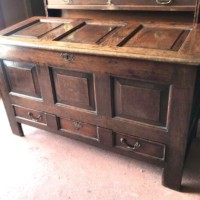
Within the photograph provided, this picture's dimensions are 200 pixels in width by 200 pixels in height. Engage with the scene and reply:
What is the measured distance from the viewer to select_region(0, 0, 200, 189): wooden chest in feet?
3.43

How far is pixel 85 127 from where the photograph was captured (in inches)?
55.4

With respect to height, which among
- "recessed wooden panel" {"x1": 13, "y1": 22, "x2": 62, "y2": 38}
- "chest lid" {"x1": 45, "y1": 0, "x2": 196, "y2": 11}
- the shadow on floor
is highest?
"chest lid" {"x1": 45, "y1": 0, "x2": 196, "y2": 11}

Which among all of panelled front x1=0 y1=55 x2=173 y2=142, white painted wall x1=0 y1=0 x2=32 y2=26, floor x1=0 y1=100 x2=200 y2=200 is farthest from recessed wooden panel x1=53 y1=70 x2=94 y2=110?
white painted wall x1=0 y1=0 x2=32 y2=26

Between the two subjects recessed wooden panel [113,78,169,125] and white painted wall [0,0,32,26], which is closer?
recessed wooden panel [113,78,169,125]

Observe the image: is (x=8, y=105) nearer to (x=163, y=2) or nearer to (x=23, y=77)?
(x=23, y=77)

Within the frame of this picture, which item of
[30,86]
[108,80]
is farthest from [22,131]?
[108,80]

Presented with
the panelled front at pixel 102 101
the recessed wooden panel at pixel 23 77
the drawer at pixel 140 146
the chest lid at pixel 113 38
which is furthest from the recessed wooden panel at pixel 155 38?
the recessed wooden panel at pixel 23 77

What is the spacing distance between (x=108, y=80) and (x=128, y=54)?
0.58 ft

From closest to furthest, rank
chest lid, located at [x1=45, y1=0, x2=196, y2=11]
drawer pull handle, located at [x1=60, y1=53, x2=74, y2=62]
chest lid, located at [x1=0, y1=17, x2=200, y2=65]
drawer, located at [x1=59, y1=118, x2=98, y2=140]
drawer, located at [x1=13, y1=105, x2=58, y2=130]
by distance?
chest lid, located at [x1=0, y1=17, x2=200, y2=65] → drawer pull handle, located at [x1=60, y1=53, x2=74, y2=62] → chest lid, located at [x1=45, y1=0, x2=196, y2=11] → drawer, located at [x1=59, y1=118, x2=98, y2=140] → drawer, located at [x1=13, y1=105, x2=58, y2=130]

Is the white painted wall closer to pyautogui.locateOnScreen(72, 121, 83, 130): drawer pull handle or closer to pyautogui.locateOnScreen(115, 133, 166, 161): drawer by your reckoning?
pyautogui.locateOnScreen(72, 121, 83, 130): drawer pull handle

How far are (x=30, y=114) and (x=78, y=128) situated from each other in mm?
334

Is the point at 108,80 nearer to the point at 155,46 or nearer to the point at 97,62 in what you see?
the point at 97,62

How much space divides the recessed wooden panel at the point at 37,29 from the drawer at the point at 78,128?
48cm

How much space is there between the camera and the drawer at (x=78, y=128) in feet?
4.57
